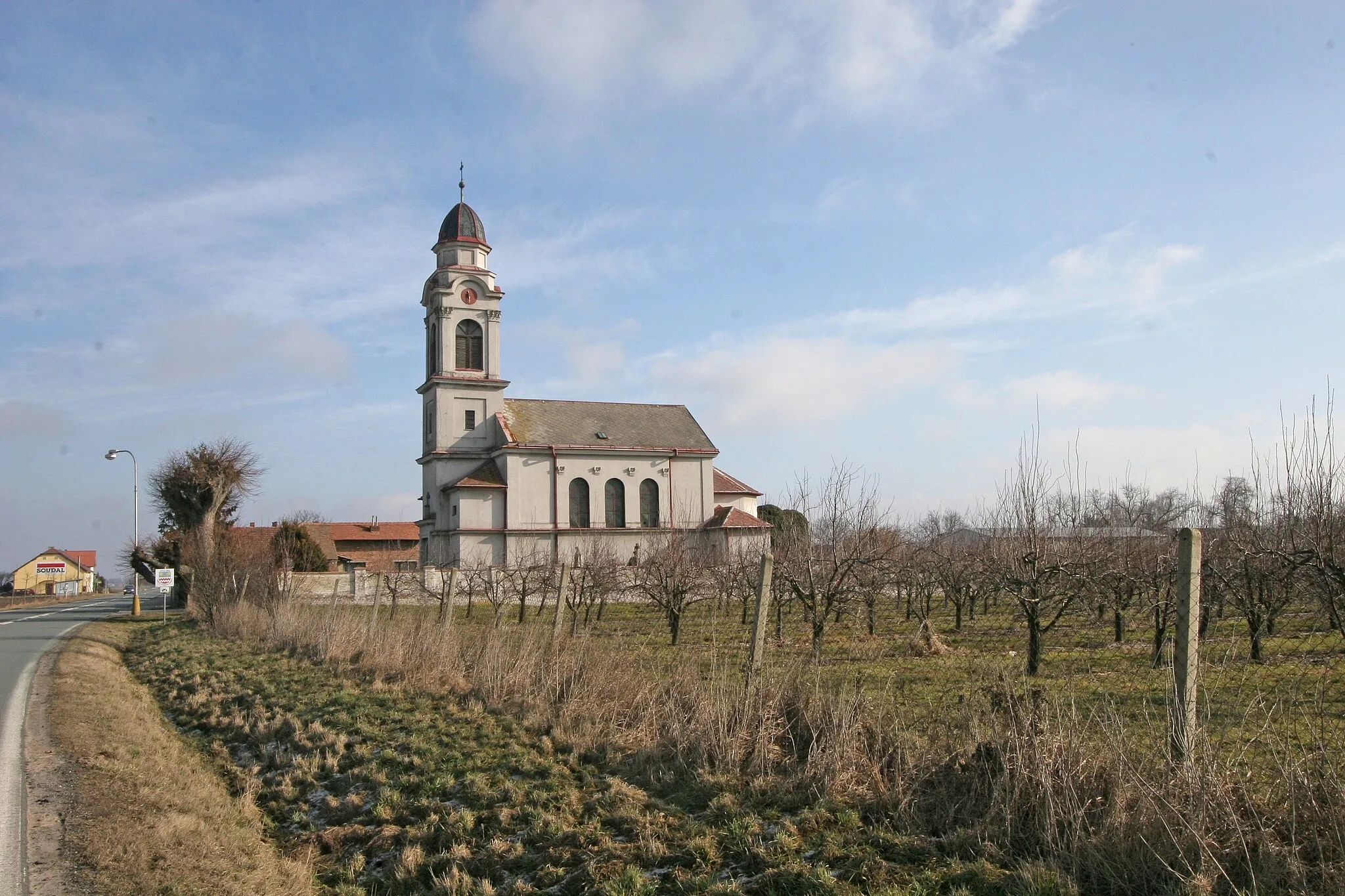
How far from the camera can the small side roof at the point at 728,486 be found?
52.2 meters

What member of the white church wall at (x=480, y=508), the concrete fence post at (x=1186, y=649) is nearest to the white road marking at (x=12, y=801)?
the concrete fence post at (x=1186, y=649)

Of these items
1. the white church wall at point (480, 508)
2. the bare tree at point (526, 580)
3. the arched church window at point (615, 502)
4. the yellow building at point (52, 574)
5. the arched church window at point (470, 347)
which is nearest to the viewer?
the bare tree at point (526, 580)

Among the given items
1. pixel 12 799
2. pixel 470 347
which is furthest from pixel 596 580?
pixel 470 347

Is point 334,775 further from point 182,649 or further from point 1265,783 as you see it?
point 182,649

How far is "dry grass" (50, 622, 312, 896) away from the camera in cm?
606

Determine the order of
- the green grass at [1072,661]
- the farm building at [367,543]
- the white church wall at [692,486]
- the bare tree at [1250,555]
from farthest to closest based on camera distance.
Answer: the farm building at [367,543] → the white church wall at [692,486] → the bare tree at [1250,555] → the green grass at [1072,661]

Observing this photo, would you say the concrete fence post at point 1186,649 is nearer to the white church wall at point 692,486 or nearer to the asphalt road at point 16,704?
the asphalt road at point 16,704

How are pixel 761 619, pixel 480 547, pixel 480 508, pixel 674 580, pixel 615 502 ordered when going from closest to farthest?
pixel 761 619, pixel 674 580, pixel 480 547, pixel 480 508, pixel 615 502

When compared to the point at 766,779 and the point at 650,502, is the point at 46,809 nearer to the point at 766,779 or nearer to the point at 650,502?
the point at 766,779

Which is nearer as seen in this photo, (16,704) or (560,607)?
(16,704)

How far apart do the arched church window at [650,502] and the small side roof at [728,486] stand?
3.80 m

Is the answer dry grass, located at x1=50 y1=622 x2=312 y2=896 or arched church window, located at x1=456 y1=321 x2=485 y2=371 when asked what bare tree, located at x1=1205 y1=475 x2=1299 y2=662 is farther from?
arched church window, located at x1=456 y1=321 x2=485 y2=371

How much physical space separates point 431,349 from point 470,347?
264 cm

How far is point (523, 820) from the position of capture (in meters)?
6.80
